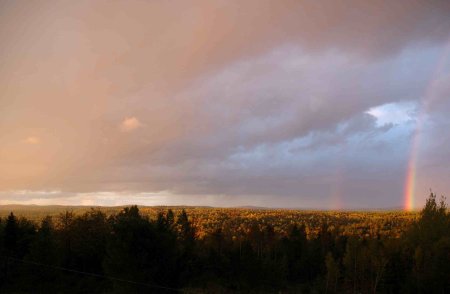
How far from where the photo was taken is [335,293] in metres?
56.4

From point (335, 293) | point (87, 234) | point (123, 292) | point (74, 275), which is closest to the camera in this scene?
point (123, 292)

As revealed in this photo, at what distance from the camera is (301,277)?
241ft

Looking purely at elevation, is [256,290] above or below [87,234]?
below

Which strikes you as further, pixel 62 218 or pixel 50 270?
pixel 62 218

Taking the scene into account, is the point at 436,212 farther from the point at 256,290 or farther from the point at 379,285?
the point at 256,290

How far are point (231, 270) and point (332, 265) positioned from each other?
61.6ft

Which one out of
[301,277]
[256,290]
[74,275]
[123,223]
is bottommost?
[301,277]

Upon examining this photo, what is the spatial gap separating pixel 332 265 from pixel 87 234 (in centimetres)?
3613

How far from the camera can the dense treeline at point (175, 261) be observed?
30.5 m

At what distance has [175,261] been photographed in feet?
111

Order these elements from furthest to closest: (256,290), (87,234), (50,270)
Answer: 1. (87,234)
2. (256,290)
3. (50,270)

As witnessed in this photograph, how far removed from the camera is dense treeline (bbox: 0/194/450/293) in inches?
1200

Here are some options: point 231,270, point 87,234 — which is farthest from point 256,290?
point 87,234

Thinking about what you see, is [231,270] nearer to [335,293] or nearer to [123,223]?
[335,293]
